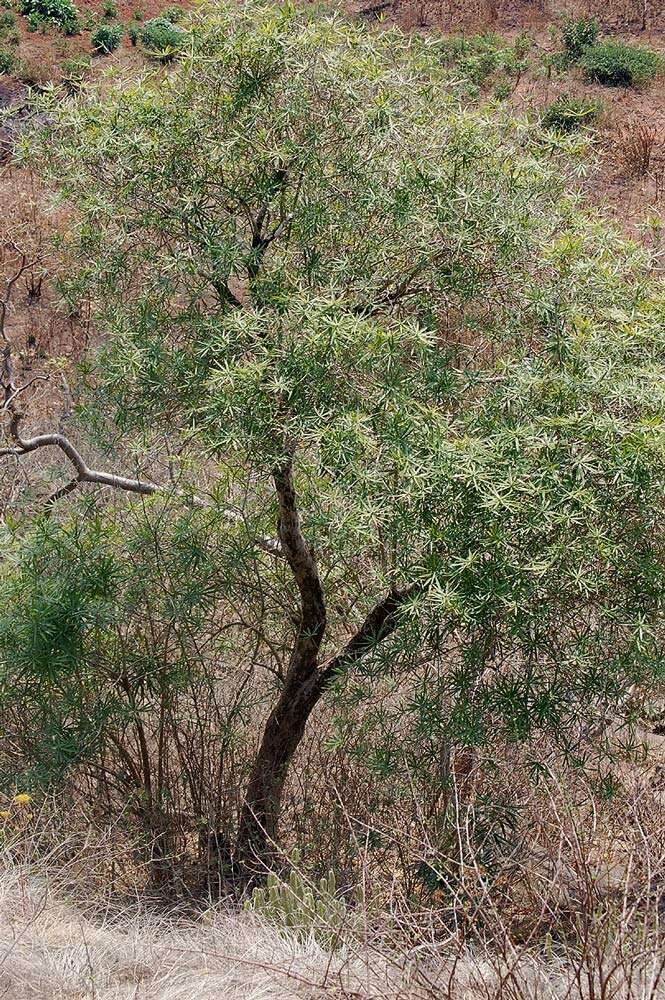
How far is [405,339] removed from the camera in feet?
13.6

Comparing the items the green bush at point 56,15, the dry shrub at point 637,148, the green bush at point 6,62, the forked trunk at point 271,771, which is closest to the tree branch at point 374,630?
the forked trunk at point 271,771

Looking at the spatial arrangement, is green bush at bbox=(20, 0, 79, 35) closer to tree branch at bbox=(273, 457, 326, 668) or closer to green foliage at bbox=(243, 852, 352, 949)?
tree branch at bbox=(273, 457, 326, 668)

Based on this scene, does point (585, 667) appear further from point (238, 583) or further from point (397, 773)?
point (238, 583)

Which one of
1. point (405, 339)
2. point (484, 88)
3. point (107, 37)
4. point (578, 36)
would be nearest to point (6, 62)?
point (107, 37)

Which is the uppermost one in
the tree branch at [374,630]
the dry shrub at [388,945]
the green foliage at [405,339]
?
the green foliage at [405,339]

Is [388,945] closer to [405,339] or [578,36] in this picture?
[405,339]

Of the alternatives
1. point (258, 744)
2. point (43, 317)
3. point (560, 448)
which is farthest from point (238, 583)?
point (43, 317)

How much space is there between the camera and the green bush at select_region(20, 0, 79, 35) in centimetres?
2041

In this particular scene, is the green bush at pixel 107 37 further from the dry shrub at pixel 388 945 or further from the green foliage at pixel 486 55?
the dry shrub at pixel 388 945

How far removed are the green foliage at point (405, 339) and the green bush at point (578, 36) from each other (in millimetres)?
12701

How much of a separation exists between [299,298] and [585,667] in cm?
182

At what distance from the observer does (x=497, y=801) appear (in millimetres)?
4762

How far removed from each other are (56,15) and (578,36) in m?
10.7

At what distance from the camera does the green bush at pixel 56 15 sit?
20.4 meters
